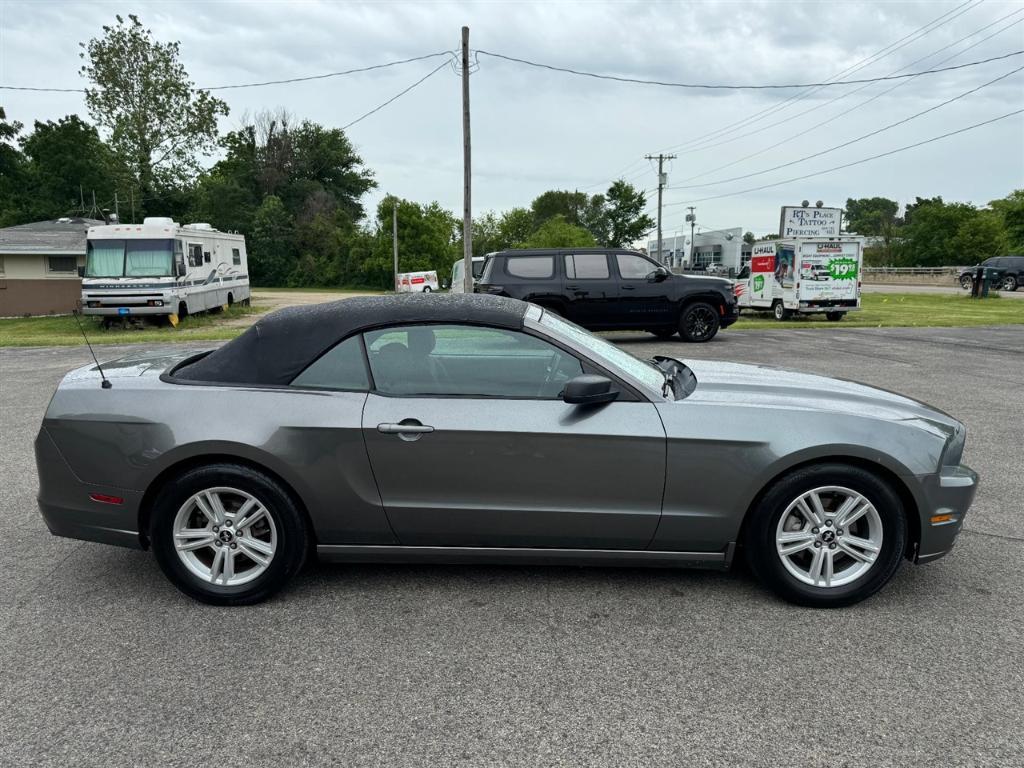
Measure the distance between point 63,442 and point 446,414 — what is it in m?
1.84

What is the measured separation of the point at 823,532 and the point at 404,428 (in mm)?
1964

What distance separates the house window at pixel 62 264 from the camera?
31.3 m

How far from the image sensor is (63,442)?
11.2 ft

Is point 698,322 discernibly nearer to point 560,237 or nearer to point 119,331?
point 119,331

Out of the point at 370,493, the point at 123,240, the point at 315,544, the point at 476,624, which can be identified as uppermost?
the point at 123,240

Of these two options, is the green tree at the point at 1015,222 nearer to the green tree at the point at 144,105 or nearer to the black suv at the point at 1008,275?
the black suv at the point at 1008,275

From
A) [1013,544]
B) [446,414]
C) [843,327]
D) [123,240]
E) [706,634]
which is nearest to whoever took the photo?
[706,634]

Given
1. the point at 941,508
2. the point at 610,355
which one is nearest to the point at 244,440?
the point at 610,355

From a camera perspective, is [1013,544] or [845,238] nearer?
[1013,544]

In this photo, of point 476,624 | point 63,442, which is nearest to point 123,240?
point 63,442

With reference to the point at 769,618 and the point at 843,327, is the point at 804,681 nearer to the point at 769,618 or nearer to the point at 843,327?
the point at 769,618

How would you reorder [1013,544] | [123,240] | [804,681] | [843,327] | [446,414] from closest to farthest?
[804,681] < [446,414] < [1013,544] < [843,327] < [123,240]

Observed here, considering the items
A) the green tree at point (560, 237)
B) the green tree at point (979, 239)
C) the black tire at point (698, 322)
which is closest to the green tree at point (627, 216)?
the green tree at point (560, 237)

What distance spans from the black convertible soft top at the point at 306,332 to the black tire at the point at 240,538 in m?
0.46
